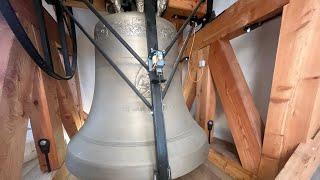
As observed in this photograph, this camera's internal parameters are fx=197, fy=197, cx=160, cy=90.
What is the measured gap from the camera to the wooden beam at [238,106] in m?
0.85

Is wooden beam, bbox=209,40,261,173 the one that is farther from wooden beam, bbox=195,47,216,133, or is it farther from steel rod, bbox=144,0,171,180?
steel rod, bbox=144,0,171,180

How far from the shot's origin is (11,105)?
575 millimetres

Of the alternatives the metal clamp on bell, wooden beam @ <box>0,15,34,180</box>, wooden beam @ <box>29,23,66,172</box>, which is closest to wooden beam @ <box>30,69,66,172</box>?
wooden beam @ <box>29,23,66,172</box>

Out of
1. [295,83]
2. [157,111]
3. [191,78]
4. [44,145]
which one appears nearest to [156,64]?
[157,111]

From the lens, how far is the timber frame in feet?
1.92

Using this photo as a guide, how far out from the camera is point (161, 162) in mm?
564

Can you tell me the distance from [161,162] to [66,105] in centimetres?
72

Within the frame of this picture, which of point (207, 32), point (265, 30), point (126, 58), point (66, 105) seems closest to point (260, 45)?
point (265, 30)

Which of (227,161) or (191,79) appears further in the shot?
(191,79)

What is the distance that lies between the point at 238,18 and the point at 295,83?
0.40m

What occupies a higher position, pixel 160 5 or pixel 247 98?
pixel 160 5

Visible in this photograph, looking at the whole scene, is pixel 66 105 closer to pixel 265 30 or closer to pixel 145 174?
pixel 145 174

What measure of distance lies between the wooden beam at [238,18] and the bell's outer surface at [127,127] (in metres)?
0.34

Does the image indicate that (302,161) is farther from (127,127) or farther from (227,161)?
(127,127)
